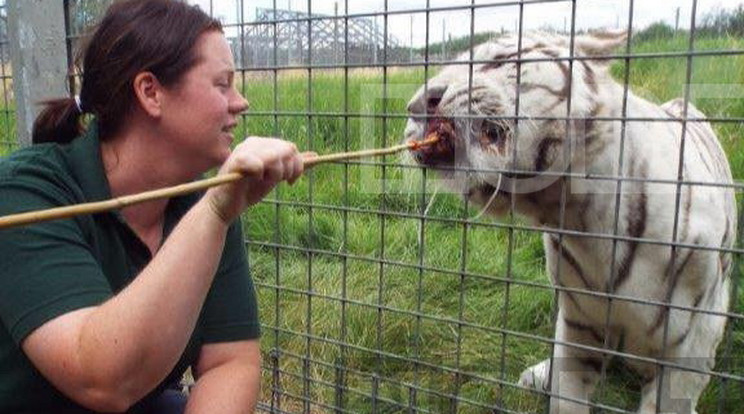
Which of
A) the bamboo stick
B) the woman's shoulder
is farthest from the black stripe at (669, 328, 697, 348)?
the woman's shoulder

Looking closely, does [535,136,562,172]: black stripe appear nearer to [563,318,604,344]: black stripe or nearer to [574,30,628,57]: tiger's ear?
[574,30,628,57]: tiger's ear

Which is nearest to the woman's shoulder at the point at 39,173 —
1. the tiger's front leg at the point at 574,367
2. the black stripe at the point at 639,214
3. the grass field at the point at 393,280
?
the grass field at the point at 393,280

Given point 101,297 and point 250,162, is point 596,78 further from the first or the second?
point 101,297

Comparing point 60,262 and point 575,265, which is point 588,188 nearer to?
point 575,265

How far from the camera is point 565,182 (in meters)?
1.62

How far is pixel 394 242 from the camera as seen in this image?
120 inches

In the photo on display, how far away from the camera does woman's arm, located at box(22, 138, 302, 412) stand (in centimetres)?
99

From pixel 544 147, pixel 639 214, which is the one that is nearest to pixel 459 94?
pixel 544 147

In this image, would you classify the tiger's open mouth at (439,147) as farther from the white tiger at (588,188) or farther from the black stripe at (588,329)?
the black stripe at (588,329)

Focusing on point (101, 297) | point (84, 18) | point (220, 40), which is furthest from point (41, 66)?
point (101, 297)

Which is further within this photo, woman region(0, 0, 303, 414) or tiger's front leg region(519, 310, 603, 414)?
tiger's front leg region(519, 310, 603, 414)

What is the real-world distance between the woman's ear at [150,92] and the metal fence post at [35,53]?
36.5 inches

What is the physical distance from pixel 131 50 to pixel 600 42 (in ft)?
3.11

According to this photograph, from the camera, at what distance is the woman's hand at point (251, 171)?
1.02 meters
